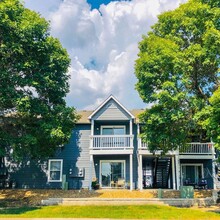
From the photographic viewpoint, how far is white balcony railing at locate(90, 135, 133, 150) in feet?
75.6

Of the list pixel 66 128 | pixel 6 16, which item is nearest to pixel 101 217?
pixel 66 128

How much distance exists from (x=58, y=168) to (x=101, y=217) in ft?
35.9

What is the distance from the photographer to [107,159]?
24328 mm

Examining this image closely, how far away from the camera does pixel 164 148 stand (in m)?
19.2

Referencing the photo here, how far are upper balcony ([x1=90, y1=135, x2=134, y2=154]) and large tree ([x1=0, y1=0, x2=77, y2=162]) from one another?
15.0 feet

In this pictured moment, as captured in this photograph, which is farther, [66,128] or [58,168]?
[58,168]

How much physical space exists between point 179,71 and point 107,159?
1065cm

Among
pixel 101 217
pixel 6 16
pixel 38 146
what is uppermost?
pixel 6 16

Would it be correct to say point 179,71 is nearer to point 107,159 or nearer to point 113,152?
point 113,152

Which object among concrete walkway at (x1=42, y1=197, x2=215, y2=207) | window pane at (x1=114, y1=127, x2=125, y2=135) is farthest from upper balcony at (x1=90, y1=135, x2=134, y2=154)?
concrete walkway at (x1=42, y1=197, x2=215, y2=207)

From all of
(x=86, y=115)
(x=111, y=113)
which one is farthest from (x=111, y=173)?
(x=86, y=115)

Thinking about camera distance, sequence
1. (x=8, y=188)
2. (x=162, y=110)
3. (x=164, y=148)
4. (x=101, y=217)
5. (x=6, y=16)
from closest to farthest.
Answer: (x=101, y=217) < (x=6, y=16) < (x=162, y=110) < (x=164, y=148) < (x=8, y=188)

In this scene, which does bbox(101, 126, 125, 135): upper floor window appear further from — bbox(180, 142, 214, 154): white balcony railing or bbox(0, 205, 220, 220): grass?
bbox(0, 205, 220, 220): grass

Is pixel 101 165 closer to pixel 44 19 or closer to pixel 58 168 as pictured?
pixel 58 168
